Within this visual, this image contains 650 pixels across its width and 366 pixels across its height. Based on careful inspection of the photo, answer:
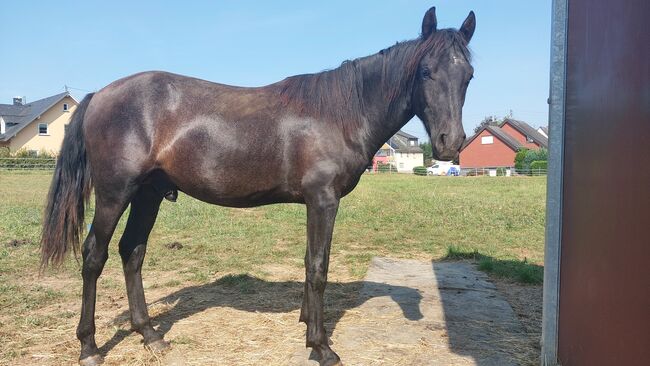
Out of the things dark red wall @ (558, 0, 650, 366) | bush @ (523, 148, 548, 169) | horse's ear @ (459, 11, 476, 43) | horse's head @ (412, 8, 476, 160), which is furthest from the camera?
bush @ (523, 148, 548, 169)

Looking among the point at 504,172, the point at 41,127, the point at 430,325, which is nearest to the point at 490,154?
the point at 504,172

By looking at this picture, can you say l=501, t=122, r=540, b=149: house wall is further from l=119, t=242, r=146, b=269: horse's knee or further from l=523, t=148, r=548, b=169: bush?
l=119, t=242, r=146, b=269: horse's knee

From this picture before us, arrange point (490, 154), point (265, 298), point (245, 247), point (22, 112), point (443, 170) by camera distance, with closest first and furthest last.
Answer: point (265, 298), point (245, 247), point (22, 112), point (443, 170), point (490, 154)

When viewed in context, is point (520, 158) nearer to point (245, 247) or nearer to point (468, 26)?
point (245, 247)

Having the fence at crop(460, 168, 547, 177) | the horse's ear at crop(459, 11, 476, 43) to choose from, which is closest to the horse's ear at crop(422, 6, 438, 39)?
the horse's ear at crop(459, 11, 476, 43)

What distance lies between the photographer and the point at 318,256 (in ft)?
11.2

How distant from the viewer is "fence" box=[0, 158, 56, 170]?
113ft

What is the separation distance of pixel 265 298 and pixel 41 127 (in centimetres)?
5156

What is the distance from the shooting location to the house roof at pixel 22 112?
46062 millimetres

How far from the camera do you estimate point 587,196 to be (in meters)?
2.69

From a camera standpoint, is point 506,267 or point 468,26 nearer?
point 468,26

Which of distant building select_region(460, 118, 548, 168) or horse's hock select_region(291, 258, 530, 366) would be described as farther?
distant building select_region(460, 118, 548, 168)

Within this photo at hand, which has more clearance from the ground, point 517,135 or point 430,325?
point 517,135

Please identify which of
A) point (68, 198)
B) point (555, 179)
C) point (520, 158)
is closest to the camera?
point (555, 179)
